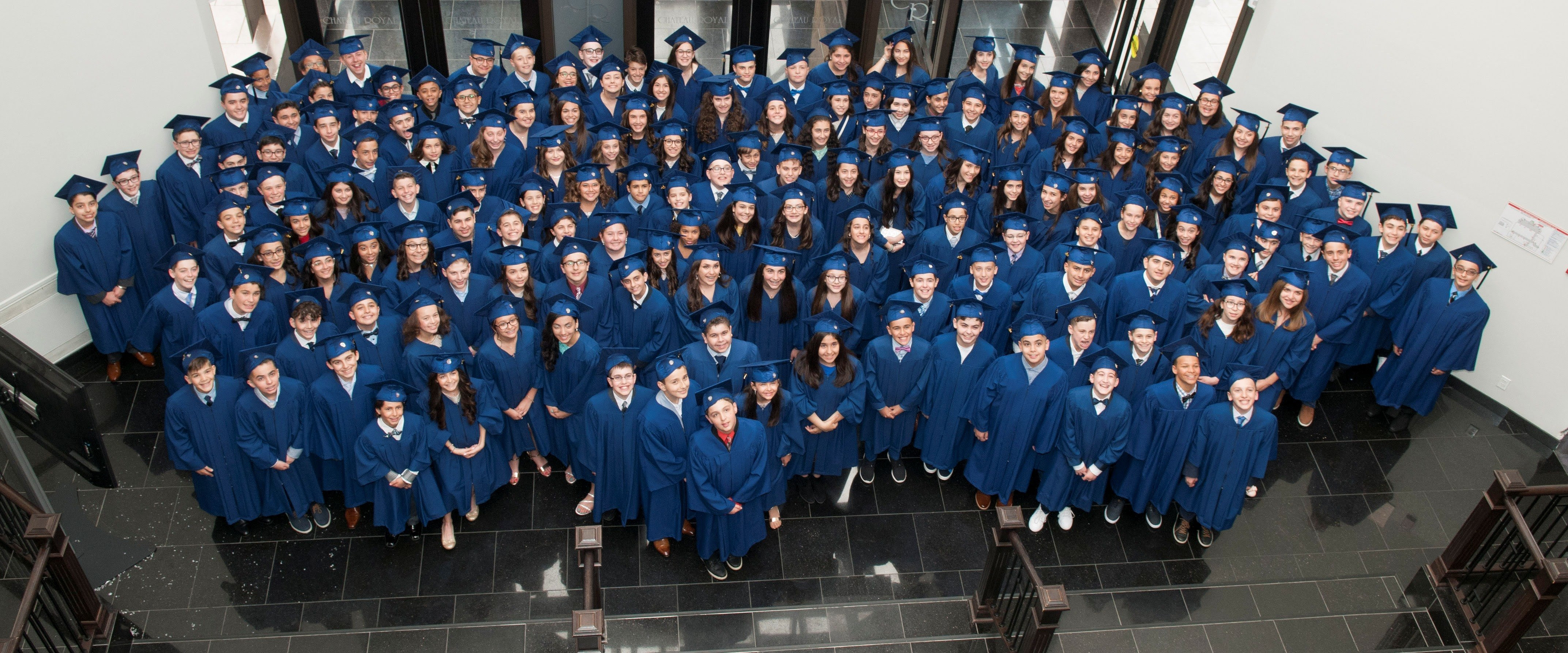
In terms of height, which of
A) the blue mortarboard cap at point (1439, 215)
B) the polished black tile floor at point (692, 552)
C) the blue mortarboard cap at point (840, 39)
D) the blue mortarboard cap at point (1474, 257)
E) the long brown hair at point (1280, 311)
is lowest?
the polished black tile floor at point (692, 552)

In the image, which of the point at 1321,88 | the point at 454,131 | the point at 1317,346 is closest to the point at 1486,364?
the point at 1317,346

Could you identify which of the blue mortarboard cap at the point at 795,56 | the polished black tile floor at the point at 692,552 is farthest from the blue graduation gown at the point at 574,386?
the blue mortarboard cap at the point at 795,56

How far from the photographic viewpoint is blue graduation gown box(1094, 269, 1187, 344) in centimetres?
763

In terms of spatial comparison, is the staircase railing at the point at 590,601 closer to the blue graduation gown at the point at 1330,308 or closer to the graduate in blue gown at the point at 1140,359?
the graduate in blue gown at the point at 1140,359

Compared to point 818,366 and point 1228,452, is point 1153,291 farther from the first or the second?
point 818,366

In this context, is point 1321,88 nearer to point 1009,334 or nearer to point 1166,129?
point 1166,129

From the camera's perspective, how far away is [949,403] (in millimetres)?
7180

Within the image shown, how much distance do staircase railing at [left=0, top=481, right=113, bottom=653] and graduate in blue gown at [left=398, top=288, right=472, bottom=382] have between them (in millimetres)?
1909

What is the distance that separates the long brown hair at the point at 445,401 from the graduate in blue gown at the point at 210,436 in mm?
1015

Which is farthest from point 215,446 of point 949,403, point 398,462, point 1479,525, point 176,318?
point 1479,525

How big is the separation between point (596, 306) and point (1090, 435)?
3153 millimetres

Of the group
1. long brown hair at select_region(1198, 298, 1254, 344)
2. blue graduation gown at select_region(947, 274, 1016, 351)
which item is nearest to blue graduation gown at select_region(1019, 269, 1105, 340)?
blue graduation gown at select_region(947, 274, 1016, 351)

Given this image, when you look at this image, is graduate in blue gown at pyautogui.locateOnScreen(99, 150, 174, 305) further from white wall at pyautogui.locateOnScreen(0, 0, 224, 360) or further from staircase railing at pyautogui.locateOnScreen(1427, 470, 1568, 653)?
staircase railing at pyautogui.locateOnScreen(1427, 470, 1568, 653)

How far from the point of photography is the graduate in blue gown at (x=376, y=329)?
665 centimetres
